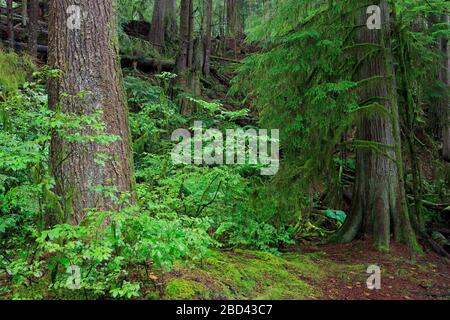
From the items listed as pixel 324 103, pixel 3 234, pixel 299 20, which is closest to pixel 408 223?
pixel 324 103

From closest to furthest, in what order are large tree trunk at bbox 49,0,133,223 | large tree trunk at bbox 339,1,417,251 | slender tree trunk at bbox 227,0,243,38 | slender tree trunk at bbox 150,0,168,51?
large tree trunk at bbox 49,0,133,223, large tree trunk at bbox 339,1,417,251, slender tree trunk at bbox 150,0,168,51, slender tree trunk at bbox 227,0,243,38

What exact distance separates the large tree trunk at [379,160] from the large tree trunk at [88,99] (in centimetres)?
462

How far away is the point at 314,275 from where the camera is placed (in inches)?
218

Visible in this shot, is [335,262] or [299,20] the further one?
[299,20]

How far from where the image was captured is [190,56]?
1534 centimetres

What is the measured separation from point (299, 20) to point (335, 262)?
465 centimetres

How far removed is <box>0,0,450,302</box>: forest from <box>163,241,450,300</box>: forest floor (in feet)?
0.10

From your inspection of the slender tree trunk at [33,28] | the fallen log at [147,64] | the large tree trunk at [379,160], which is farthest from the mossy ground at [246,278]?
the fallen log at [147,64]

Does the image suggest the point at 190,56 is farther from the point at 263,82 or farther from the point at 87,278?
the point at 87,278

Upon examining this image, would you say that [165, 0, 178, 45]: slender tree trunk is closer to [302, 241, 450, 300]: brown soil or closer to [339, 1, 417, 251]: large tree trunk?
[339, 1, 417, 251]: large tree trunk

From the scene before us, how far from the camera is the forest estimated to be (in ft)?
11.7

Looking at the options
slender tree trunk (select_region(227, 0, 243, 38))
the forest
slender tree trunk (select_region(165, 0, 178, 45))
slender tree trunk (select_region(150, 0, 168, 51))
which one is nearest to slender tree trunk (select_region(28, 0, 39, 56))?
the forest

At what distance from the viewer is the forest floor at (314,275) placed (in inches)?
166

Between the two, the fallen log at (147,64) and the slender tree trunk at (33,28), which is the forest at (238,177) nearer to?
the slender tree trunk at (33,28)
